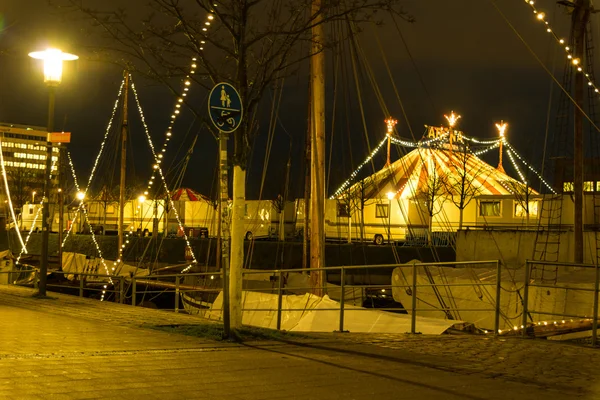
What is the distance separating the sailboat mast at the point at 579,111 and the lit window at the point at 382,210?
73.8 ft

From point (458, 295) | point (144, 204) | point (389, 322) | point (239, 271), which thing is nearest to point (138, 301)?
point (458, 295)

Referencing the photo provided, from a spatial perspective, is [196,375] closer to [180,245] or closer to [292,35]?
[292,35]

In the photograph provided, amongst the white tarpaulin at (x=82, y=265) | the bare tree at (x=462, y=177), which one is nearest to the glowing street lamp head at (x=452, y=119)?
the bare tree at (x=462, y=177)

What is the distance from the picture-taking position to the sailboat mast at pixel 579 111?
2344 cm

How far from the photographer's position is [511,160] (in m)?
54.2

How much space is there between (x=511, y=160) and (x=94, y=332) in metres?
47.4

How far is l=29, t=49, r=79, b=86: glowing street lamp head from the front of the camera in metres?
16.4

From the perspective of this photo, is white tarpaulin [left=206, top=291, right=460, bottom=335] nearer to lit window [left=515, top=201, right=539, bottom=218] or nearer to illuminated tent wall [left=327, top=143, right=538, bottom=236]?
illuminated tent wall [left=327, top=143, right=538, bottom=236]

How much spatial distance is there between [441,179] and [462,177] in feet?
9.25

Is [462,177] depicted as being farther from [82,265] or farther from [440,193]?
[82,265]

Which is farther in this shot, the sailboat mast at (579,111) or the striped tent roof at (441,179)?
the striped tent roof at (441,179)

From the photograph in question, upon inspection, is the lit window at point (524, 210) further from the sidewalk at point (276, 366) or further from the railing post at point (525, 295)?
the sidewalk at point (276, 366)

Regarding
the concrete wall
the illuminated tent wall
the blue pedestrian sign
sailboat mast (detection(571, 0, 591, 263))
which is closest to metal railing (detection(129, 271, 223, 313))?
the blue pedestrian sign

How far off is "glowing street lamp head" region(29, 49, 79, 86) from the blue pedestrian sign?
7682 millimetres
